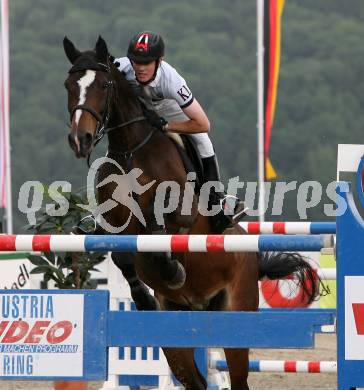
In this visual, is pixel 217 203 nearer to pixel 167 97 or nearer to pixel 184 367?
pixel 167 97

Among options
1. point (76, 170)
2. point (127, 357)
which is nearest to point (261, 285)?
point (127, 357)

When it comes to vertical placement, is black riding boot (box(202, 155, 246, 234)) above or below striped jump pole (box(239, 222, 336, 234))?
above

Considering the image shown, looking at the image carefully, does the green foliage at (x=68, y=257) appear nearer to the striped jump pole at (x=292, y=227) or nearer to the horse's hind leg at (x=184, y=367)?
the striped jump pole at (x=292, y=227)

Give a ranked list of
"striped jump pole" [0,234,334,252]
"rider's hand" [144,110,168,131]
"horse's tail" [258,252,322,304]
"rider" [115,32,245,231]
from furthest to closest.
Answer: "horse's tail" [258,252,322,304] < "rider's hand" [144,110,168,131] < "rider" [115,32,245,231] < "striped jump pole" [0,234,334,252]

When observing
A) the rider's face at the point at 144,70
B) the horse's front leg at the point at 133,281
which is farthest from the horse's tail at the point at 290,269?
the rider's face at the point at 144,70

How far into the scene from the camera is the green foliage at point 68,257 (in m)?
7.13

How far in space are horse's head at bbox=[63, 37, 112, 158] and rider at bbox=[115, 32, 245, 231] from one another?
0.72 feet

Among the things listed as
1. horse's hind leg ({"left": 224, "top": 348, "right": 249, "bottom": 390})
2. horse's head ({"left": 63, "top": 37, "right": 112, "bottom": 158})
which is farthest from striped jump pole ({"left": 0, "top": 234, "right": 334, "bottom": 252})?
horse's hind leg ({"left": 224, "top": 348, "right": 249, "bottom": 390})

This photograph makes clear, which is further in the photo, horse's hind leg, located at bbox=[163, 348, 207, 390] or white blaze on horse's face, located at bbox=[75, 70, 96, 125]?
horse's hind leg, located at bbox=[163, 348, 207, 390]

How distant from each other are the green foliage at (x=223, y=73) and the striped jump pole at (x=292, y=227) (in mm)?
31733

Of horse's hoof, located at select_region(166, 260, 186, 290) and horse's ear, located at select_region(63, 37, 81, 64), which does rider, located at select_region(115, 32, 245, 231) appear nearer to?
horse's ear, located at select_region(63, 37, 81, 64)

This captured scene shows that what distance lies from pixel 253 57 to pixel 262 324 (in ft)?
169

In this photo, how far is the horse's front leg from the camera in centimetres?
574

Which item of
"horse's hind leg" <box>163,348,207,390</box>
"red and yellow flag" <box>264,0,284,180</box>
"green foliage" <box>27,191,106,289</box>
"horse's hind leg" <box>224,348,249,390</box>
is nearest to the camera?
"horse's hind leg" <box>163,348,207,390</box>
